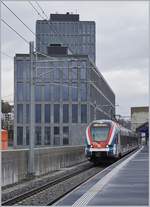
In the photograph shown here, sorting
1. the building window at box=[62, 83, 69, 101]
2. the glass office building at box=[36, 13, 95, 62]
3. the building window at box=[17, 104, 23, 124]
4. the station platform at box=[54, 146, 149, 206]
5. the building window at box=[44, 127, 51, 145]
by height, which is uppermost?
the glass office building at box=[36, 13, 95, 62]

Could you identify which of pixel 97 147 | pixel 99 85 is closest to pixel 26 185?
pixel 97 147

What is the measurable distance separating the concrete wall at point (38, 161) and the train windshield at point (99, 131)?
2.33m

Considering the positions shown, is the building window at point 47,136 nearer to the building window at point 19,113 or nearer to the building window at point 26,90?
the building window at point 19,113

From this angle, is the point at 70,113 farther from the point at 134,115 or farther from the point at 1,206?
the point at 1,206

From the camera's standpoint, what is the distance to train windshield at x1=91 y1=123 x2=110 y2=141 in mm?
37625

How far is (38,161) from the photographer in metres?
28.8

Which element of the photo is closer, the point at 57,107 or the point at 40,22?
the point at 40,22

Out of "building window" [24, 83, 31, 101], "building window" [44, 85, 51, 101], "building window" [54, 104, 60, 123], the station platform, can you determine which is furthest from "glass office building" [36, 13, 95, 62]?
"building window" [54, 104, 60, 123]

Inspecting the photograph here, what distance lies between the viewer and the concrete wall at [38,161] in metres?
22.3

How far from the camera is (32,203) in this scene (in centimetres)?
1619

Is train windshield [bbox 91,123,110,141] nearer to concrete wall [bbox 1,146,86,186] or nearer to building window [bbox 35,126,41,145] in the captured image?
concrete wall [bbox 1,146,86,186]

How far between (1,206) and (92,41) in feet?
97.0

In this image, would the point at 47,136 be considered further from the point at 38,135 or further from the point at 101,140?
the point at 101,140

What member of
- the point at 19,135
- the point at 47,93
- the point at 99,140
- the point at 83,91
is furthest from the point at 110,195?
the point at 19,135
